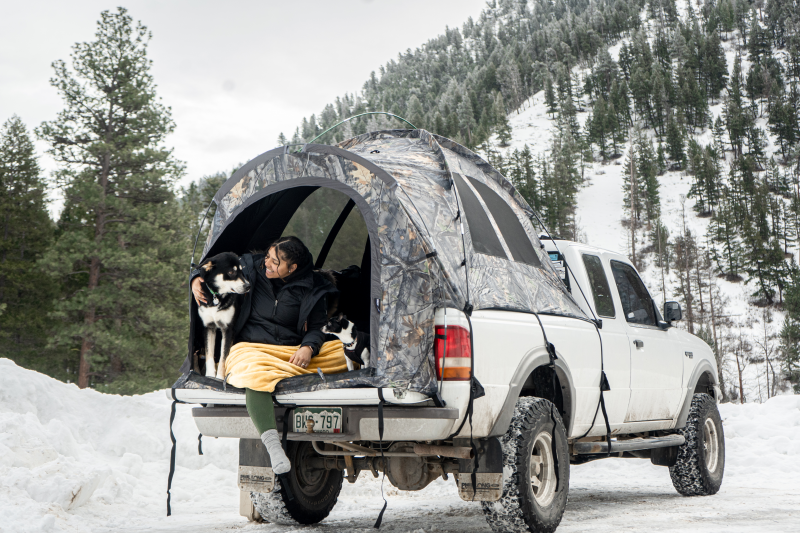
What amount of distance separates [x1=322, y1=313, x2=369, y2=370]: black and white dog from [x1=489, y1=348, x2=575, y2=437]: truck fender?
1.03 metres

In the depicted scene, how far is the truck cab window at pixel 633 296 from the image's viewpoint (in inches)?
242

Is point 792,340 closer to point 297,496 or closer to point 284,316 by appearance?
point 297,496

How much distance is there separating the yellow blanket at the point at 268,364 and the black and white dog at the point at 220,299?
0.26m

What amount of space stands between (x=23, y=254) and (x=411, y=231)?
2953 cm

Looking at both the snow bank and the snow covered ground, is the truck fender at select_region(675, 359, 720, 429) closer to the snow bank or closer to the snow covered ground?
the snow covered ground

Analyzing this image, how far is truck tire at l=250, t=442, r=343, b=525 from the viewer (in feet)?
16.6

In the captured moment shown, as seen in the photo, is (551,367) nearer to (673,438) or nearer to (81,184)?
(673,438)

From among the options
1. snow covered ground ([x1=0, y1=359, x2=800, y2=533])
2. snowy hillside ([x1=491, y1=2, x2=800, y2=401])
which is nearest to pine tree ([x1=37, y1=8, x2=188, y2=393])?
snow covered ground ([x1=0, y1=359, x2=800, y2=533])

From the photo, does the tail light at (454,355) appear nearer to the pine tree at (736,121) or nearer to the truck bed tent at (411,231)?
the truck bed tent at (411,231)

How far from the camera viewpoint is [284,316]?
4.88 m

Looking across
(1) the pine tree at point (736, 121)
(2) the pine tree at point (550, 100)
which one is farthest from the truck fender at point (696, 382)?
(2) the pine tree at point (550, 100)

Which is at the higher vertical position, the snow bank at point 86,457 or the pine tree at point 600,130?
the pine tree at point 600,130

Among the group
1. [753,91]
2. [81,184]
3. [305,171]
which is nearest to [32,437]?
[305,171]

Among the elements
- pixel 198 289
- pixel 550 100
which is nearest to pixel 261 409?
pixel 198 289
